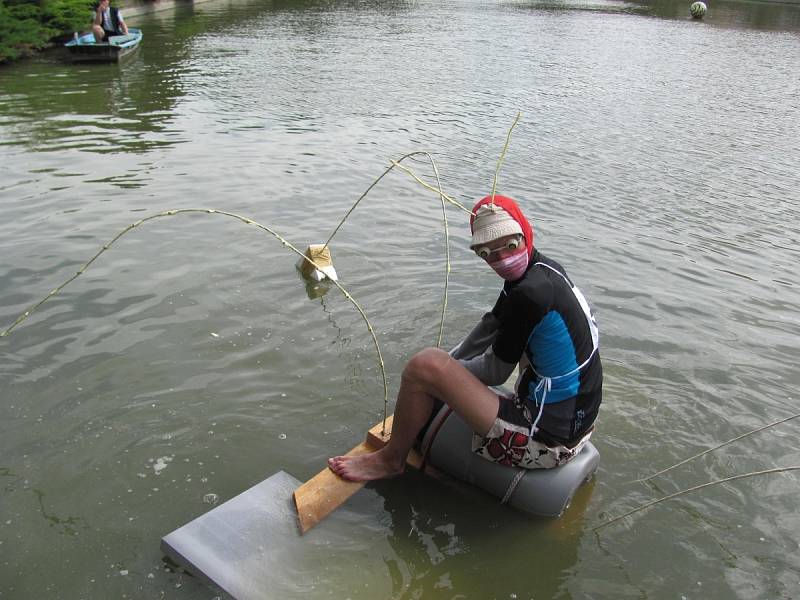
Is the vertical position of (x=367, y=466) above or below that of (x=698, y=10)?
below

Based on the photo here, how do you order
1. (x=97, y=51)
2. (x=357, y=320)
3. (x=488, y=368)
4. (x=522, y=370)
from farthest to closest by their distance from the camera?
1. (x=97, y=51)
2. (x=357, y=320)
3. (x=488, y=368)
4. (x=522, y=370)

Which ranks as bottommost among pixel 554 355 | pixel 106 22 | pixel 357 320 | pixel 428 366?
pixel 357 320

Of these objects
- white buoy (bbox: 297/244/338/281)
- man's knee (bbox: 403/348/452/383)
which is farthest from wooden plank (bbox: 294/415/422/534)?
white buoy (bbox: 297/244/338/281)

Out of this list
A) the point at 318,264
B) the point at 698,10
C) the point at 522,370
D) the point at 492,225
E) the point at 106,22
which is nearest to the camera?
the point at 492,225

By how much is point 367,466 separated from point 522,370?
1072mm

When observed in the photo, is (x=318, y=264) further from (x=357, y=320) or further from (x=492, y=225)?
(x=492, y=225)

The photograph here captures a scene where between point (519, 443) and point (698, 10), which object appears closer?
point (519, 443)

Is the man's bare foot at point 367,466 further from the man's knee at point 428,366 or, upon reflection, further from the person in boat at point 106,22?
the person in boat at point 106,22

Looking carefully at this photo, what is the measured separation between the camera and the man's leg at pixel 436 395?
3.55 m

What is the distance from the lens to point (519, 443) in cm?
359

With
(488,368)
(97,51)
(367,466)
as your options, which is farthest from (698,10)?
(367,466)

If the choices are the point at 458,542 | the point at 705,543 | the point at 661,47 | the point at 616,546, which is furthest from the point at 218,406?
the point at 661,47

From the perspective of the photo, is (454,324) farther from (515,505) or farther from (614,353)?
(515,505)

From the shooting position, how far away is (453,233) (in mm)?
8125
